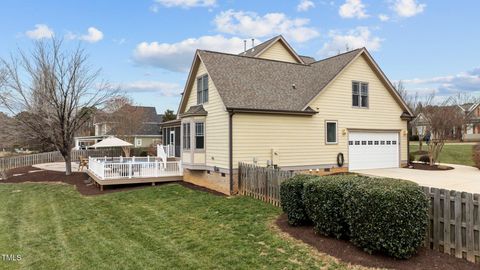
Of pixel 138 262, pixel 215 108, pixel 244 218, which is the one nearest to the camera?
pixel 138 262

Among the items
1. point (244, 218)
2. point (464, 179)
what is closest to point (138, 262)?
point (244, 218)

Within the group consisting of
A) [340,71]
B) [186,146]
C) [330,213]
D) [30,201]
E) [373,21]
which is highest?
[373,21]

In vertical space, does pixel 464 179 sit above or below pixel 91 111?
below

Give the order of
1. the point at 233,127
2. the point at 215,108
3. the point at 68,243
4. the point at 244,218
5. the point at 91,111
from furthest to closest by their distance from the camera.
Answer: the point at 91,111, the point at 215,108, the point at 233,127, the point at 244,218, the point at 68,243

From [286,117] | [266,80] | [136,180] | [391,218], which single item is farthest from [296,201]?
[136,180]

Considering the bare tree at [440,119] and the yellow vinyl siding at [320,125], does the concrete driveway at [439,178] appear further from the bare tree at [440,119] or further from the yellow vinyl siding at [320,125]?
the bare tree at [440,119]

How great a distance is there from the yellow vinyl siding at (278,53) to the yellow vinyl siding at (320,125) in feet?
23.3

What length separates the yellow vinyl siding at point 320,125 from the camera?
14.7m

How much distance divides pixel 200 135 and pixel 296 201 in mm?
9116

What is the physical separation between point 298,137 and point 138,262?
1074cm

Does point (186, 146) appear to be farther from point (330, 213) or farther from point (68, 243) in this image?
point (330, 213)

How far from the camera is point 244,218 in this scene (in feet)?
30.7

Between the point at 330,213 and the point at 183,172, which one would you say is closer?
the point at 330,213

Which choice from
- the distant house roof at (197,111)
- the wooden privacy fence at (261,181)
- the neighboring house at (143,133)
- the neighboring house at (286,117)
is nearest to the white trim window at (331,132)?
the neighboring house at (286,117)
